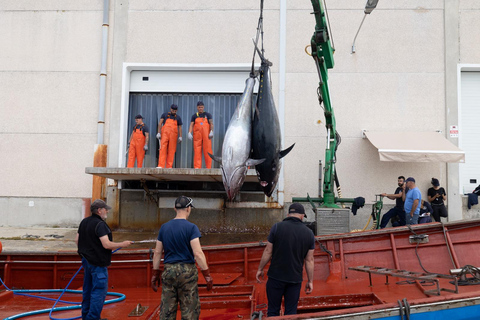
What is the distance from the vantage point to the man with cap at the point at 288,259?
4.05 metres

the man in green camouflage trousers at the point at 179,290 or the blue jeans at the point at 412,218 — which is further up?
the blue jeans at the point at 412,218

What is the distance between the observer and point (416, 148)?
9.36 m

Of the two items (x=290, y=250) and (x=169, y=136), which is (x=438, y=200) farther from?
(x=290, y=250)

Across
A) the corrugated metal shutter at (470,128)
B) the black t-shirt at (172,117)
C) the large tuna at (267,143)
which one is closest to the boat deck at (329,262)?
the large tuna at (267,143)

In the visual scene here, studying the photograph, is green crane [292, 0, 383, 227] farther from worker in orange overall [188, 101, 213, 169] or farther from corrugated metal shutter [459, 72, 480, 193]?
corrugated metal shutter [459, 72, 480, 193]

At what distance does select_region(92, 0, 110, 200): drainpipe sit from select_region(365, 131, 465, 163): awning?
7.10 metres

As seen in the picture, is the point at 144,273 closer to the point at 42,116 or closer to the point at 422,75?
the point at 42,116

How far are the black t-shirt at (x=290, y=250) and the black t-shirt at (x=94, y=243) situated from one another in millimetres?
1971

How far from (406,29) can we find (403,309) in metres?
8.77

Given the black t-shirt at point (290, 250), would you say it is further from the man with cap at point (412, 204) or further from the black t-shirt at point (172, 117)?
the black t-shirt at point (172, 117)

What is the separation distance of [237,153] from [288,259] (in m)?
1.24

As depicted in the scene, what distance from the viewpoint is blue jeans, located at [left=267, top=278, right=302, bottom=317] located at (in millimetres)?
4094

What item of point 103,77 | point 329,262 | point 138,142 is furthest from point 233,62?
point 329,262

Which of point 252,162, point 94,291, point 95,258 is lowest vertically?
point 94,291
